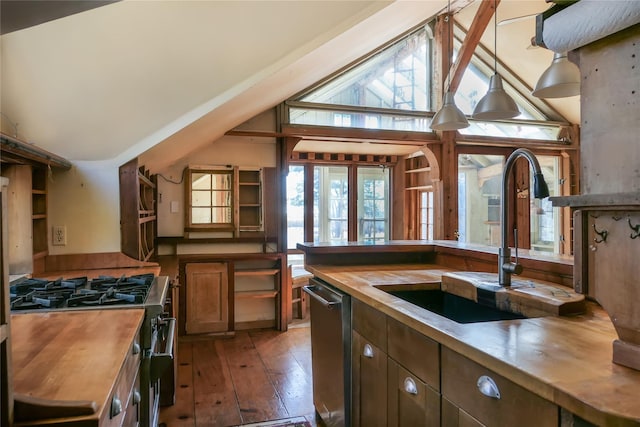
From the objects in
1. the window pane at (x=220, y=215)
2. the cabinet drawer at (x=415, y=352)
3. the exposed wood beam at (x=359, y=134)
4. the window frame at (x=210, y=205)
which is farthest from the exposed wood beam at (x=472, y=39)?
the cabinet drawer at (x=415, y=352)

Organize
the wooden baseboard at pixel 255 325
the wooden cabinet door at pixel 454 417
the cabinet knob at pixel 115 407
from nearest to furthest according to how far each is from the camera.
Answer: the cabinet knob at pixel 115 407 → the wooden cabinet door at pixel 454 417 → the wooden baseboard at pixel 255 325

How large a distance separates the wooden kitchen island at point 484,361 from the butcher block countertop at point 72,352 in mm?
865

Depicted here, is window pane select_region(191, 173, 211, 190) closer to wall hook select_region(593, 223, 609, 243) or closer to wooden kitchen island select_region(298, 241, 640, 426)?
wooden kitchen island select_region(298, 241, 640, 426)

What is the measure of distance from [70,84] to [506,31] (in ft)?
15.8

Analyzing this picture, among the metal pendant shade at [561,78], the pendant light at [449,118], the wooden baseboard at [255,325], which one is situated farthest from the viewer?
the wooden baseboard at [255,325]

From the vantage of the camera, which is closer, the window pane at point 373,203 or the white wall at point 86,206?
the white wall at point 86,206

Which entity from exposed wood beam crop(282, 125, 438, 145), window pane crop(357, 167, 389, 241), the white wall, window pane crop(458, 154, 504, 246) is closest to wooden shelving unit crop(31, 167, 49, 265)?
the white wall

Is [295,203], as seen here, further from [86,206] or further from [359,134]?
[86,206]

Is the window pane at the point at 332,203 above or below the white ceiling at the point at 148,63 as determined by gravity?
below

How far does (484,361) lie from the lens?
1011 mm

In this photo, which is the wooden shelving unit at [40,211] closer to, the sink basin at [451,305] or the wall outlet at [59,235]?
the wall outlet at [59,235]

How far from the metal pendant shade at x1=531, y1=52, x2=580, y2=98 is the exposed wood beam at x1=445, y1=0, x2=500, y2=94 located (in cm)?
192

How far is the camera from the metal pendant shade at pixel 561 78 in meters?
2.51

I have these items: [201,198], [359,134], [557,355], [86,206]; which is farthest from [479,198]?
[557,355]
